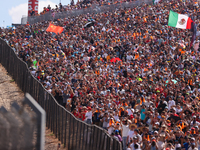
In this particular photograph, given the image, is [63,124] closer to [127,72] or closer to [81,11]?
[127,72]

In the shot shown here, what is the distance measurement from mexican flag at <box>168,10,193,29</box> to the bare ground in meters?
13.9

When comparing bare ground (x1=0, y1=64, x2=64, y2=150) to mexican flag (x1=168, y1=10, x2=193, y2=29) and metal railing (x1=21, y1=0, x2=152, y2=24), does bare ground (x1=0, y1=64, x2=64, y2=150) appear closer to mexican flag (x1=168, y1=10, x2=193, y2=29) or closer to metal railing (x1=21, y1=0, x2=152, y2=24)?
mexican flag (x1=168, y1=10, x2=193, y2=29)

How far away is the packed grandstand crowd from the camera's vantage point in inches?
468

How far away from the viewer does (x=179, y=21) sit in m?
27.6

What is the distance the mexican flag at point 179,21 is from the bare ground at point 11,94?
45.6ft

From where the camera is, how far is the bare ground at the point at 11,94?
1273 cm

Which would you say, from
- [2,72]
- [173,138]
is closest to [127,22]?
[2,72]

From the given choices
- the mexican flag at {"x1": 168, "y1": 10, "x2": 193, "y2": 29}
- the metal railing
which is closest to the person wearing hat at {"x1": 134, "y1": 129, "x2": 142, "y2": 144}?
the mexican flag at {"x1": 168, "y1": 10, "x2": 193, "y2": 29}

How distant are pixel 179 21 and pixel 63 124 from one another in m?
17.9

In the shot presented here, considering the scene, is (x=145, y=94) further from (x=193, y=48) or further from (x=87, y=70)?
(x=193, y=48)

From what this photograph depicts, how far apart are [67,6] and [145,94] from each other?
94.6ft

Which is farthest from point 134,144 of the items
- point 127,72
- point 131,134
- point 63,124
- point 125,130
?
point 127,72

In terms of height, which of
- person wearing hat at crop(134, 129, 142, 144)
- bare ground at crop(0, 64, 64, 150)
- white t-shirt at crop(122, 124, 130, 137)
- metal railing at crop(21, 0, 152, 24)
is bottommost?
bare ground at crop(0, 64, 64, 150)

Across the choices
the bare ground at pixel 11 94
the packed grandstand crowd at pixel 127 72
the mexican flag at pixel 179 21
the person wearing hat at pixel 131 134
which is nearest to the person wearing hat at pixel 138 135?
the packed grandstand crowd at pixel 127 72
